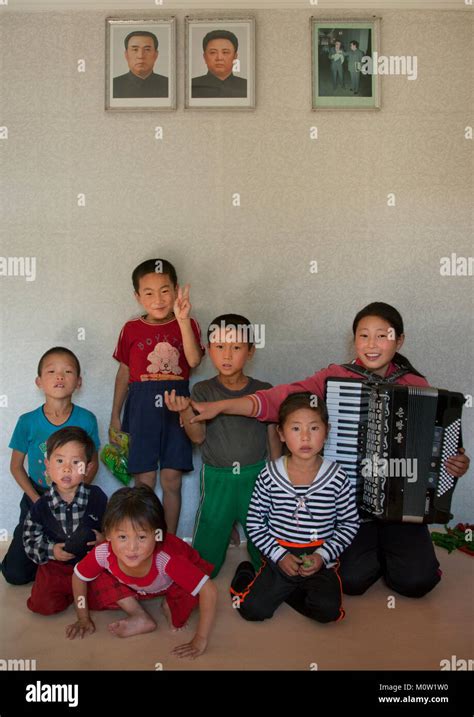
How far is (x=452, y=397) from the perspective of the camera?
2.62 m

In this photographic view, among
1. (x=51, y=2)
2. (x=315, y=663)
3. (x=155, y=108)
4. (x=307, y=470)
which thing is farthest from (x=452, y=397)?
(x=51, y=2)

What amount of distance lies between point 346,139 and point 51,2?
1.71m

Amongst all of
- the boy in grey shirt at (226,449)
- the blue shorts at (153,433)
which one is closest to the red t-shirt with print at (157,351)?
the blue shorts at (153,433)

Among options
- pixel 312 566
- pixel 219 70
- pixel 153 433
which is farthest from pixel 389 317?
pixel 219 70

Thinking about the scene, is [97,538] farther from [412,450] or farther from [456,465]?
[456,465]

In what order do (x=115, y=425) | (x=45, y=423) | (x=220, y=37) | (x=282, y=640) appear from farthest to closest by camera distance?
(x=220, y=37)
(x=115, y=425)
(x=45, y=423)
(x=282, y=640)

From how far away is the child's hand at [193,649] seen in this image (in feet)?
7.29

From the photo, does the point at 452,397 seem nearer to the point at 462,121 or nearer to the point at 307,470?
the point at 307,470

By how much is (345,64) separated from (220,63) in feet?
2.17

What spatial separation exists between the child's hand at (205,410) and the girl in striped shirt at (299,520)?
312mm

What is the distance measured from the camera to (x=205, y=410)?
9.43ft

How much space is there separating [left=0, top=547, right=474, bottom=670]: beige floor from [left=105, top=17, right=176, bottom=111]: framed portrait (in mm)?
2488

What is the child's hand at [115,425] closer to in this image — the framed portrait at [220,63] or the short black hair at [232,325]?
the short black hair at [232,325]

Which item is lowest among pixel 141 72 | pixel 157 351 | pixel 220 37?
pixel 157 351
